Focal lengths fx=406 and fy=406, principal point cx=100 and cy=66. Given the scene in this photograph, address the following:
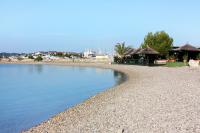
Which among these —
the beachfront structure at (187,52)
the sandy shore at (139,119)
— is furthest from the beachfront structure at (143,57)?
the sandy shore at (139,119)

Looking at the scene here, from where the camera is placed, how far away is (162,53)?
68.6m

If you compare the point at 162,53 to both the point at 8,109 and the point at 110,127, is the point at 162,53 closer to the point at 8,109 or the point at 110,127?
the point at 8,109

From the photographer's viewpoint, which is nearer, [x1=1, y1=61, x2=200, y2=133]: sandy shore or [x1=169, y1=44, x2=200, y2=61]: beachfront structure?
[x1=1, y1=61, x2=200, y2=133]: sandy shore

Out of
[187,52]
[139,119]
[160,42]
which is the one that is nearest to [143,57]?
[187,52]

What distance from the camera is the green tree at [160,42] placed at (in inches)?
2694

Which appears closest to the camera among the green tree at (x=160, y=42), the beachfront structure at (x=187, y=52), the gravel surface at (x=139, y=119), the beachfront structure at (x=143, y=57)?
the gravel surface at (x=139, y=119)

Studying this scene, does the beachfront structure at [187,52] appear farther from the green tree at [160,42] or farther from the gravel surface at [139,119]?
the gravel surface at [139,119]

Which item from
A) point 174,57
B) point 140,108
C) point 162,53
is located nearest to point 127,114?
point 140,108

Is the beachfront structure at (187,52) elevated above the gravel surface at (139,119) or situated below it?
above

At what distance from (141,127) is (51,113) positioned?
7825 mm

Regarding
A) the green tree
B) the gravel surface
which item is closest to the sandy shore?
the gravel surface

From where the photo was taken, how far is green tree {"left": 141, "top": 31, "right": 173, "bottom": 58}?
6844 cm

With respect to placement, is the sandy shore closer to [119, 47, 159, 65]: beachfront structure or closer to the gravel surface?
the gravel surface

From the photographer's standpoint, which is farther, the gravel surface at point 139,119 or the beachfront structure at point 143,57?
the beachfront structure at point 143,57
